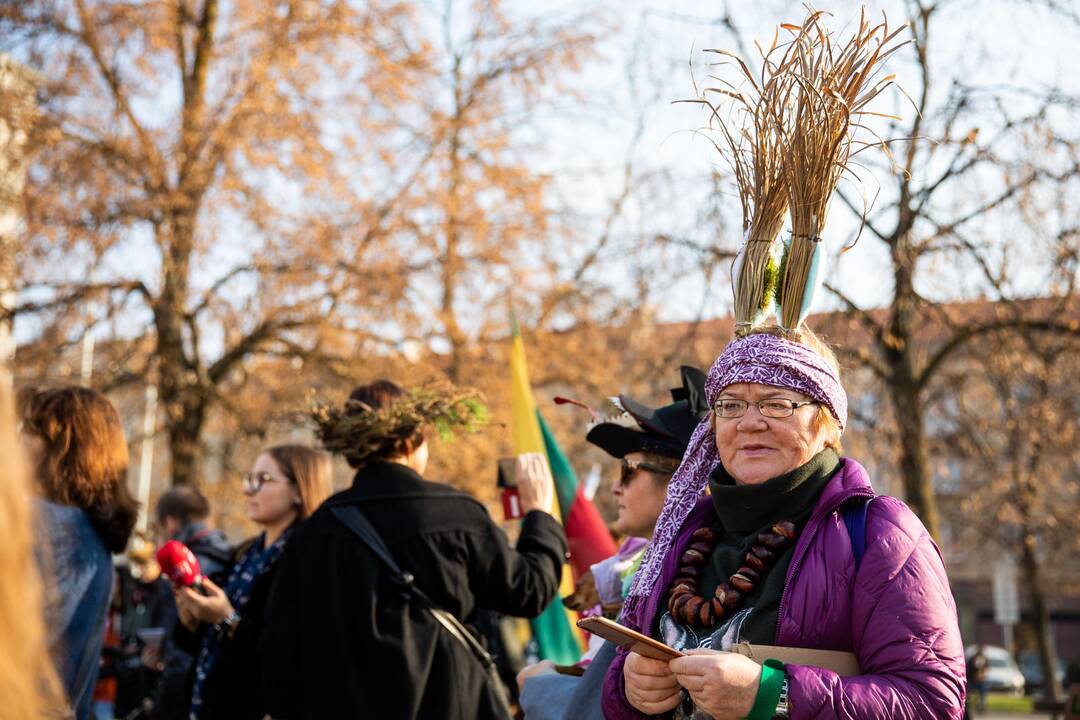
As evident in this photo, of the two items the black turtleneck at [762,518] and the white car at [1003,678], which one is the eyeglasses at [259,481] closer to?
the black turtleneck at [762,518]

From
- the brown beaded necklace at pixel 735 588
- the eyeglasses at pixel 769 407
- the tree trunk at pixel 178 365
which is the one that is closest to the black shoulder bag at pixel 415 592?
the brown beaded necklace at pixel 735 588

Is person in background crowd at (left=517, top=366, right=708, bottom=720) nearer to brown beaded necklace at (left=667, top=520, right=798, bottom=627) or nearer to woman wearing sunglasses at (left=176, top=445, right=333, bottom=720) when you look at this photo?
brown beaded necklace at (left=667, top=520, right=798, bottom=627)

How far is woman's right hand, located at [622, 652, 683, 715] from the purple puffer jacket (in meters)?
0.25

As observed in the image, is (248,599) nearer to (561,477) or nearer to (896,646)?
(561,477)

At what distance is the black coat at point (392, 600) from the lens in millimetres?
3988

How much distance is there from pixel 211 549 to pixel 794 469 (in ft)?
16.6

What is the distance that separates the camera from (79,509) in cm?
A: 372

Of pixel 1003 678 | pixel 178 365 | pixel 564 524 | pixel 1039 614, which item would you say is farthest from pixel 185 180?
pixel 1003 678

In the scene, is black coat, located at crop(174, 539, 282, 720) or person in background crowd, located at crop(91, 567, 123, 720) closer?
black coat, located at crop(174, 539, 282, 720)

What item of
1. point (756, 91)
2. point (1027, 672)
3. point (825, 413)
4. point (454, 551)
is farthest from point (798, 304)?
point (1027, 672)

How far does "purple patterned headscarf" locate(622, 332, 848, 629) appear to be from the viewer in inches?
102

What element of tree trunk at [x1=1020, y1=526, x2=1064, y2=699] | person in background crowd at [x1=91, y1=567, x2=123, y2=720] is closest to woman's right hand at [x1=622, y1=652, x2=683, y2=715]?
person in background crowd at [x1=91, y1=567, x2=123, y2=720]

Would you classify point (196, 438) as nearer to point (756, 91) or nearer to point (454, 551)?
point (454, 551)

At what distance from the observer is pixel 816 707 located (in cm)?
219
